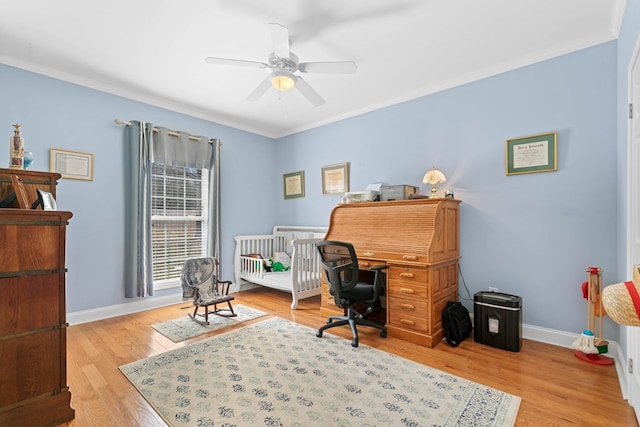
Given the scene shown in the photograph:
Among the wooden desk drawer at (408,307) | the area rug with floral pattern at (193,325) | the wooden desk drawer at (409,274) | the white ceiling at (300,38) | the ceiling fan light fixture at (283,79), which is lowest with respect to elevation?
the area rug with floral pattern at (193,325)

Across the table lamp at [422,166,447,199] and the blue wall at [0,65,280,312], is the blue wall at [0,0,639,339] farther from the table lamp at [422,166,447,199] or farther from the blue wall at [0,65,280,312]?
the table lamp at [422,166,447,199]

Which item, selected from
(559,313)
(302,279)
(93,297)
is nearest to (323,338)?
(302,279)

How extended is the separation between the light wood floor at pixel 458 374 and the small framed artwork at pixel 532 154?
160 cm

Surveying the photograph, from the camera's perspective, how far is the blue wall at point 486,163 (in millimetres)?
2471

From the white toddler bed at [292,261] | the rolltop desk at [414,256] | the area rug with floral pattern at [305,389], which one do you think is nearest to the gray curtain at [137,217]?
the white toddler bed at [292,261]

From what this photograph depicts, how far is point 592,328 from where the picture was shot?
238 centimetres

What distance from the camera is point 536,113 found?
2.74 m

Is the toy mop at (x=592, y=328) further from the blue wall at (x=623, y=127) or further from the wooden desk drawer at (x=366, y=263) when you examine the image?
the wooden desk drawer at (x=366, y=263)

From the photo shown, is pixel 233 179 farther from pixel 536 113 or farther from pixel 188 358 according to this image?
pixel 536 113

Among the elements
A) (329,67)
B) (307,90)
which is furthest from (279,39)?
(307,90)

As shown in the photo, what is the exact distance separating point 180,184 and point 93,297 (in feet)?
5.55

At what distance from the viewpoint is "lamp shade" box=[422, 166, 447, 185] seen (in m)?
3.14

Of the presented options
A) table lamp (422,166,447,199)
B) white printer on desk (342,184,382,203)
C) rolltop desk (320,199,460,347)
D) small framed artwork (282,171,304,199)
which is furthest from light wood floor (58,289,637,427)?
small framed artwork (282,171,304,199)

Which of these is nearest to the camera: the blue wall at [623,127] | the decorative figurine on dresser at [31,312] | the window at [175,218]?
the decorative figurine on dresser at [31,312]
